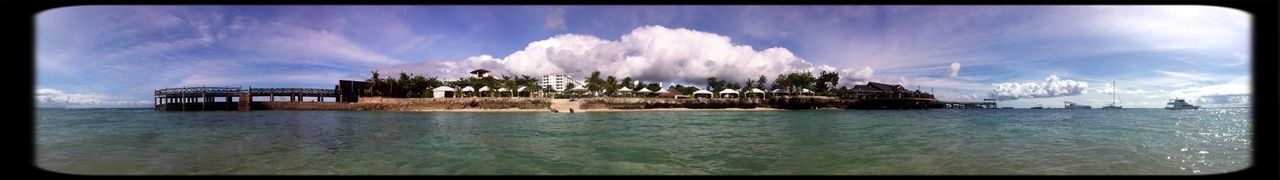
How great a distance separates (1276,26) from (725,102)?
27922 mm

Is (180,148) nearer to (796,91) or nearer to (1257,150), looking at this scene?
(1257,150)

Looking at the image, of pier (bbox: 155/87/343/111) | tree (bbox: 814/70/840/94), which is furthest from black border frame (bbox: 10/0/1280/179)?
tree (bbox: 814/70/840/94)

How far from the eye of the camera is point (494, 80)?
37.9m

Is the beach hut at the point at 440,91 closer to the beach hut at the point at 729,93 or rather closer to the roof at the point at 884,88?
the beach hut at the point at 729,93

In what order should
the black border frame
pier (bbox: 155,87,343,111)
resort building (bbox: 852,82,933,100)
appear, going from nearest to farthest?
1. the black border frame
2. pier (bbox: 155,87,343,111)
3. resort building (bbox: 852,82,933,100)

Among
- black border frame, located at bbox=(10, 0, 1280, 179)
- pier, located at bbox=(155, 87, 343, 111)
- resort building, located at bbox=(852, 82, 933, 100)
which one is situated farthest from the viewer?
resort building, located at bbox=(852, 82, 933, 100)

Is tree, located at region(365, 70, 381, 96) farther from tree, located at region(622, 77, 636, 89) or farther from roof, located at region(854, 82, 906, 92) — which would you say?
roof, located at region(854, 82, 906, 92)

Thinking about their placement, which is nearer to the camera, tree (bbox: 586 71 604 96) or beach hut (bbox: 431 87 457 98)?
beach hut (bbox: 431 87 457 98)

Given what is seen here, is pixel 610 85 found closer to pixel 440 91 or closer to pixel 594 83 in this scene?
pixel 594 83

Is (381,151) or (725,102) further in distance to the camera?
(725,102)

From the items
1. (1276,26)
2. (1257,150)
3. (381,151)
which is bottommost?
(381,151)
